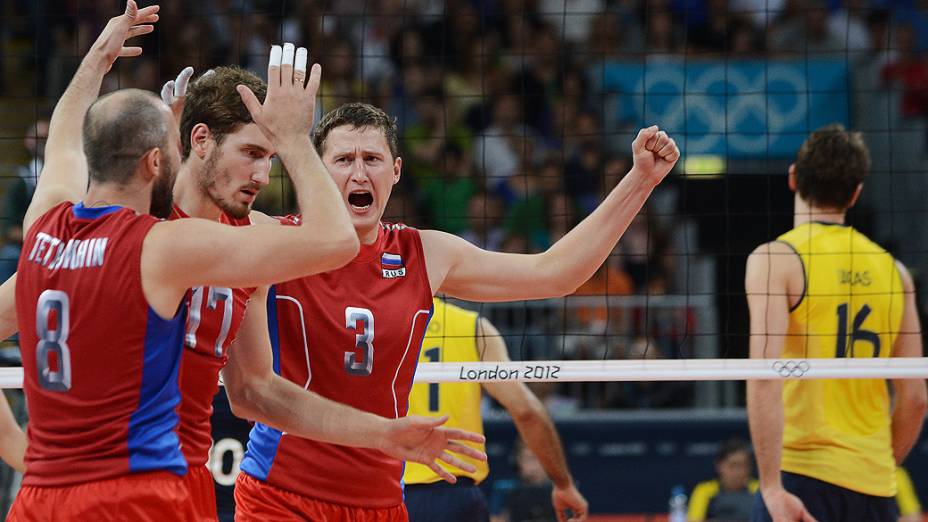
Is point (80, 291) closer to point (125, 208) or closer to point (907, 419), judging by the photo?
point (125, 208)

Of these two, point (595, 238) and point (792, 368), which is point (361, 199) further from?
point (792, 368)

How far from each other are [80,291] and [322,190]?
0.73 m

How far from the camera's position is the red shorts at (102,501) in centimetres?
360

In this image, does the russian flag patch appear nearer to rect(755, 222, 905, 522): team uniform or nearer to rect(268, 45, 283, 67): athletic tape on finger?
rect(268, 45, 283, 67): athletic tape on finger

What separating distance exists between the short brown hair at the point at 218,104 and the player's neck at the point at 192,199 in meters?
0.07

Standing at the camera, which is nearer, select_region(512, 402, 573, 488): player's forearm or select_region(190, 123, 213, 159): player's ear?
select_region(190, 123, 213, 159): player's ear

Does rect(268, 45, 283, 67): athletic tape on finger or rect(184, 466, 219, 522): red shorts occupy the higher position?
rect(268, 45, 283, 67): athletic tape on finger

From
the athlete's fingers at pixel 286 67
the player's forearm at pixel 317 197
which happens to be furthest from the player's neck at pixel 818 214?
the athlete's fingers at pixel 286 67

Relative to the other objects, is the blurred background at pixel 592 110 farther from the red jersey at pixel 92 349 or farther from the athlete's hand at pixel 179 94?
the red jersey at pixel 92 349

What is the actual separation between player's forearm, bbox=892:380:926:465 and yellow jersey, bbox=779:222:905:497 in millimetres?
184

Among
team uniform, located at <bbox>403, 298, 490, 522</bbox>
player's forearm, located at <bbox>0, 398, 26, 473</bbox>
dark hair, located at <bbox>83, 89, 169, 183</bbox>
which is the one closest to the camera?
dark hair, located at <bbox>83, 89, 169, 183</bbox>

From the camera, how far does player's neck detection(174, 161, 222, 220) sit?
4.33m

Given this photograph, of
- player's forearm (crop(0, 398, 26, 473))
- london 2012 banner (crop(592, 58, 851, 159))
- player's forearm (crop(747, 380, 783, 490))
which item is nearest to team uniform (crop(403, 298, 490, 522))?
player's forearm (crop(747, 380, 783, 490))

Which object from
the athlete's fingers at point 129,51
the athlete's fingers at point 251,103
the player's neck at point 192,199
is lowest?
the player's neck at point 192,199
